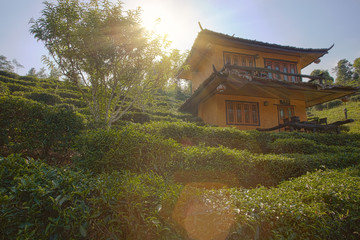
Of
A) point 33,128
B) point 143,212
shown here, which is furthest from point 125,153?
point 33,128

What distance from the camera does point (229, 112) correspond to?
14383 millimetres

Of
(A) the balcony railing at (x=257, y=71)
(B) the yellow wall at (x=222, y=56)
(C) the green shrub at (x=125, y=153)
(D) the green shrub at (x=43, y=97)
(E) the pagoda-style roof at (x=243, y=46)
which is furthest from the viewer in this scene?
(D) the green shrub at (x=43, y=97)

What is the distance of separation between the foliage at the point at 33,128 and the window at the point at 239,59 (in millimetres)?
13000

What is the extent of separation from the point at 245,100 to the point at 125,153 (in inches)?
497

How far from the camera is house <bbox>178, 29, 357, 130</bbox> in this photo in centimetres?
1339

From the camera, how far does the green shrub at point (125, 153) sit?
4109mm

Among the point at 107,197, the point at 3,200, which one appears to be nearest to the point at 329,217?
the point at 107,197

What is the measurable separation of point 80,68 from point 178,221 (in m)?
8.52

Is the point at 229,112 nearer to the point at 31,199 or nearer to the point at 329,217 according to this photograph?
the point at 329,217

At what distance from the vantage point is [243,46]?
15258 mm

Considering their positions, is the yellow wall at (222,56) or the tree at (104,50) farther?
the yellow wall at (222,56)

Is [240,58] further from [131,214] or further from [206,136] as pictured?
[131,214]

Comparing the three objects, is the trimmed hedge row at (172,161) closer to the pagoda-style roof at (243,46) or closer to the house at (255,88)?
the house at (255,88)

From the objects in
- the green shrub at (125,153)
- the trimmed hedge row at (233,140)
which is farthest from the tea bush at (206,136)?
the green shrub at (125,153)
